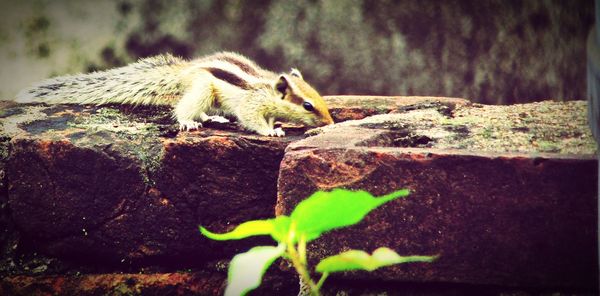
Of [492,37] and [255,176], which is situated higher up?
[492,37]

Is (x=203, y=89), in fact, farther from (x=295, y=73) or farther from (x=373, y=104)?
(x=373, y=104)

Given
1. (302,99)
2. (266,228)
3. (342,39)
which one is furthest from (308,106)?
(266,228)

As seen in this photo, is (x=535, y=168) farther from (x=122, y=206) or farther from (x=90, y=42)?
(x=90, y=42)

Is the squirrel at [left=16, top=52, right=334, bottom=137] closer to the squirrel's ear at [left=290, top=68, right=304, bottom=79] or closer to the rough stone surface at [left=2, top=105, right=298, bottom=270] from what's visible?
the squirrel's ear at [left=290, top=68, right=304, bottom=79]

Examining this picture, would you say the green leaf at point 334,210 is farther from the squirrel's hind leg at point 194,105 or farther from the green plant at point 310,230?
Answer: the squirrel's hind leg at point 194,105

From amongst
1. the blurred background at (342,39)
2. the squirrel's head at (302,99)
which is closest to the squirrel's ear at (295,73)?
the squirrel's head at (302,99)

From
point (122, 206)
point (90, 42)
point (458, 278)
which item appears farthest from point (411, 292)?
point (90, 42)
